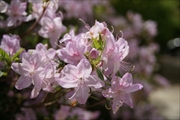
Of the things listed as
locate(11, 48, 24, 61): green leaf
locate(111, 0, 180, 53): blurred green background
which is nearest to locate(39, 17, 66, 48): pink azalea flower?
locate(11, 48, 24, 61): green leaf

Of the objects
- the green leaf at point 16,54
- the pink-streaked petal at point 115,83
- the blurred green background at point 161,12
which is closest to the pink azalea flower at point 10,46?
the green leaf at point 16,54

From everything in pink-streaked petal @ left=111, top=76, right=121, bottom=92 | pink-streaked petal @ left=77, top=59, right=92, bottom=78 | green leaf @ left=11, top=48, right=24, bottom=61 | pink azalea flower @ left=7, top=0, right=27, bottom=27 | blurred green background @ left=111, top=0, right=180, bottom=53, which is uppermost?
blurred green background @ left=111, top=0, right=180, bottom=53

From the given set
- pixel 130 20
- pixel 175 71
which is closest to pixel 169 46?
pixel 175 71

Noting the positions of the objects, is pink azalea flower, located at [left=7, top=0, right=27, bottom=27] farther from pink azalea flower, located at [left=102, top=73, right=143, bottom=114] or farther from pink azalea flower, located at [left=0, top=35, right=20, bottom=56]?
pink azalea flower, located at [left=102, top=73, right=143, bottom=114]

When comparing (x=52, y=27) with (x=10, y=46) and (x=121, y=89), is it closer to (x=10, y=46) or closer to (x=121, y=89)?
(x=10, y=46)

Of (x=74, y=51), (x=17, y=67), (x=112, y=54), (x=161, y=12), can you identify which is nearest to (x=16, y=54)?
(x=17, y=67)

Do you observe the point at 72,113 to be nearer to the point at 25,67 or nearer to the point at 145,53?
the point at 25,67
